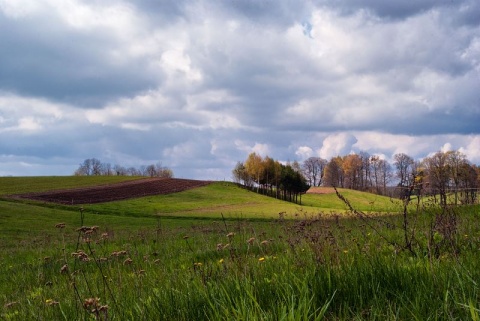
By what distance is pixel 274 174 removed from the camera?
120438 mm

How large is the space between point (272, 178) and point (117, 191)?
50178mm

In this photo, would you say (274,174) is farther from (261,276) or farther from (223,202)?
(261,276)

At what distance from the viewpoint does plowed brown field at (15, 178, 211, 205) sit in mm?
72562

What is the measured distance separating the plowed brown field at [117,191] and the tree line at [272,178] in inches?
567

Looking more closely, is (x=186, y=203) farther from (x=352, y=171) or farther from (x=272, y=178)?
(x=352, y=171)

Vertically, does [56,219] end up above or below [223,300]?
below

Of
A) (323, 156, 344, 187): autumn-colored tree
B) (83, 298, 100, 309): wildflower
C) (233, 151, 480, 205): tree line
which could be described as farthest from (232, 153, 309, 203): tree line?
(83, 298, 100, 309): wildflower

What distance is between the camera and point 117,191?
86750 millimetres

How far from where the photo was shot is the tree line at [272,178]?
379 ft

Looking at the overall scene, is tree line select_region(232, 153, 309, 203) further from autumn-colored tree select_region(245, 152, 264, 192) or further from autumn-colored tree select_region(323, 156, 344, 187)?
autumn-colored tree select_region(323, 156, 344, 187)

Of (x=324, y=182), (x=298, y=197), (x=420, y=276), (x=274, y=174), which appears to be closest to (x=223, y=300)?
(x=420, y=276)

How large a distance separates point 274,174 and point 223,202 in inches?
1415

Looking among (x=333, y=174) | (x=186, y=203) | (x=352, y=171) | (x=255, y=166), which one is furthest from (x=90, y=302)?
(x=352, y=171)

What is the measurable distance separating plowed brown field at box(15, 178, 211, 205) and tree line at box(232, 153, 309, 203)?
47.2 feet
